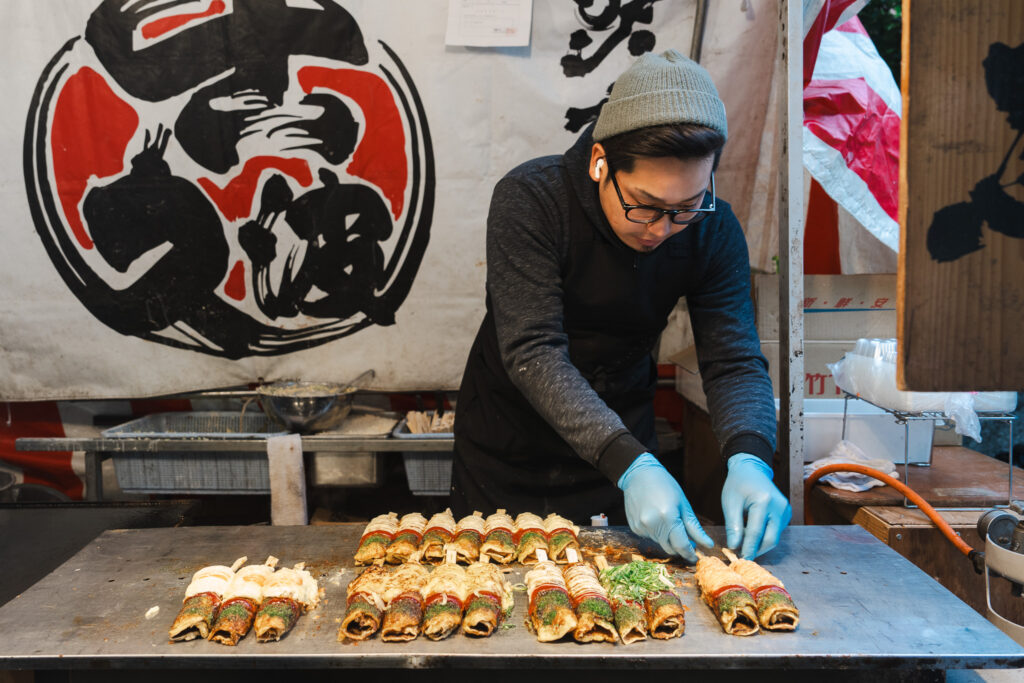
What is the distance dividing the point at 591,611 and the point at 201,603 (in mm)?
954

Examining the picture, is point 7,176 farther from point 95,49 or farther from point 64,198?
point 95,49

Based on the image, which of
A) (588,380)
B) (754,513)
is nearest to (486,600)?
(754,513)

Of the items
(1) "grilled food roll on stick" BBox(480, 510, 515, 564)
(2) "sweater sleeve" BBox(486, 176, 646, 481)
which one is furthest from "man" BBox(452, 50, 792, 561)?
(1) "grilled food roll on stick" BBox(480, 510, 515, 564)

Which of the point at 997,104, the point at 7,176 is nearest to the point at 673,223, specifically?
the point at 997,104

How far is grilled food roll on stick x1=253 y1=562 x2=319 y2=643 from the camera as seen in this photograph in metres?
1.76

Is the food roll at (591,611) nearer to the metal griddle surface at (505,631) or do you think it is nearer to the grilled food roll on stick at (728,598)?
the metal griddle surface at (505,631)

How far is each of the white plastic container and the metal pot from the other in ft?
7.63

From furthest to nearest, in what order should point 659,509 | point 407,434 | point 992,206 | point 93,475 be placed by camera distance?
point 93,475 → point 407,434 → point 659,509 → point 992,206

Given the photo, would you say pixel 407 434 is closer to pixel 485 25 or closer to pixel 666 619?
pixel 485 25

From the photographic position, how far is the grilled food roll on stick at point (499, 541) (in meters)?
2.25

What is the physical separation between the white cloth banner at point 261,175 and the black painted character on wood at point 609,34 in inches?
0.4

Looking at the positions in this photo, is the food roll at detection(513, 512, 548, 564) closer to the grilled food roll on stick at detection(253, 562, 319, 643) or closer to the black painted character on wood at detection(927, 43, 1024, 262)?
the grilled food roll on stick at detection(253, 562, 319, 643)

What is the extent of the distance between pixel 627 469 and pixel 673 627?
0.46 m

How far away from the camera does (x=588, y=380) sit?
268cm
